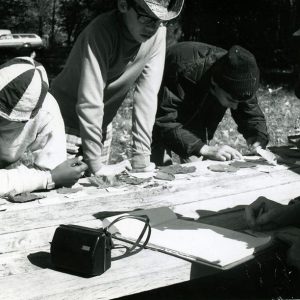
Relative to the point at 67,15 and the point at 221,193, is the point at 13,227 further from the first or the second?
the point at 67,15

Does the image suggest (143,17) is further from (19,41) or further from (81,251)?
(19,41)

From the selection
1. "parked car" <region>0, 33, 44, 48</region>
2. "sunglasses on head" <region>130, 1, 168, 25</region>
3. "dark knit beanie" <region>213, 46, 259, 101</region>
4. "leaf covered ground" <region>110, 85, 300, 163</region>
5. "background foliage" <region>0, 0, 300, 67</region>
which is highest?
"sunglasses on head" <region>130, 1, 168, 25</region>

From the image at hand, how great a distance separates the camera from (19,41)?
13742mm

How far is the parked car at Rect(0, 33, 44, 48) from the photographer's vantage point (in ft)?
43.3

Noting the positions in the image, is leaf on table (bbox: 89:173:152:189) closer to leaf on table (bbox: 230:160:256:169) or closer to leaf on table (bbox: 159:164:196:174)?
leaf on table (bbox: 159:164:196:174)

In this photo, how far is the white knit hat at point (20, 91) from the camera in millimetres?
2957

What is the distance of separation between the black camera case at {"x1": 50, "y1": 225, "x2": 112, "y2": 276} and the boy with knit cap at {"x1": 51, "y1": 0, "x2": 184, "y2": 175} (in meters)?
1.28

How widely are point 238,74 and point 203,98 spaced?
501 millimetres

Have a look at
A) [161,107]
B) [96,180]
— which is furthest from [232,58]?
[96,180]

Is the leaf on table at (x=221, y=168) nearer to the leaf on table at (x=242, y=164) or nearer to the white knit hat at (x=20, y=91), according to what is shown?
the leaf on table at (x=242, y=164)

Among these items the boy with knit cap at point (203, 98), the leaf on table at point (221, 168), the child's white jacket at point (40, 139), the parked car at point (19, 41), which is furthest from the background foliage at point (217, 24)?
the child's white jacket at point (40, 139)

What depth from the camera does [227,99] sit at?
410 centimetres

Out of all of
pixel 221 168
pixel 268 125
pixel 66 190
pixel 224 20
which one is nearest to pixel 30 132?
pixel 66 190

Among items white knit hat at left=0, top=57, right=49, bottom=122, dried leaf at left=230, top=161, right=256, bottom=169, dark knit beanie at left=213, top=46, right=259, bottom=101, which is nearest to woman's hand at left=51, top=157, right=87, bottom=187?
white knit hat at left=0, top=57, right=49, bottom=122
